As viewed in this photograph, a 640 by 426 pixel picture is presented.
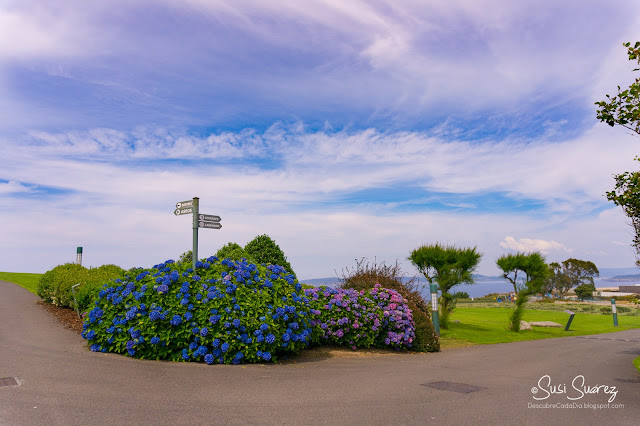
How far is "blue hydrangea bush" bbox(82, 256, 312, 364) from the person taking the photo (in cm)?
884

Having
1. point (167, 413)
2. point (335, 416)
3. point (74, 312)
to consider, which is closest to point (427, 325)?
point (335, 416)

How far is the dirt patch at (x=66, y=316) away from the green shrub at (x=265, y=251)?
593 cm

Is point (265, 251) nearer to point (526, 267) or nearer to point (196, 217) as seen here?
point (196, 217)

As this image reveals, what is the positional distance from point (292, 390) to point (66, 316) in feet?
32.1

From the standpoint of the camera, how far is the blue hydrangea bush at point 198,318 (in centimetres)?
884

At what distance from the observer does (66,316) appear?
13508 millimetres

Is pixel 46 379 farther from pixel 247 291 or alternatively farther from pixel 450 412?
pixel 450 412

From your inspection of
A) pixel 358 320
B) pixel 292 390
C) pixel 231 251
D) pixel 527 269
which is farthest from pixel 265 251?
pixel 527 269

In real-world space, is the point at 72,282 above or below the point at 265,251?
below

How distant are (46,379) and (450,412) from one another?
622 centimetres

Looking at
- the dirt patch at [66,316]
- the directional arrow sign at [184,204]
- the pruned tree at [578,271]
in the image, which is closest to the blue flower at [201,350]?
the directional arrow sign at [184,204]

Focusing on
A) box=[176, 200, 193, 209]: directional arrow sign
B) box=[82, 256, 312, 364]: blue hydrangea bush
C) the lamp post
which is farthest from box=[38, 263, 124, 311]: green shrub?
the lamp post

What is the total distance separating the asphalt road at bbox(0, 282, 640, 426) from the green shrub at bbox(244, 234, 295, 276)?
6.39m

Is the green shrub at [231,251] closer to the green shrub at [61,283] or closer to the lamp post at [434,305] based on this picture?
the green shrub at [61,283]
